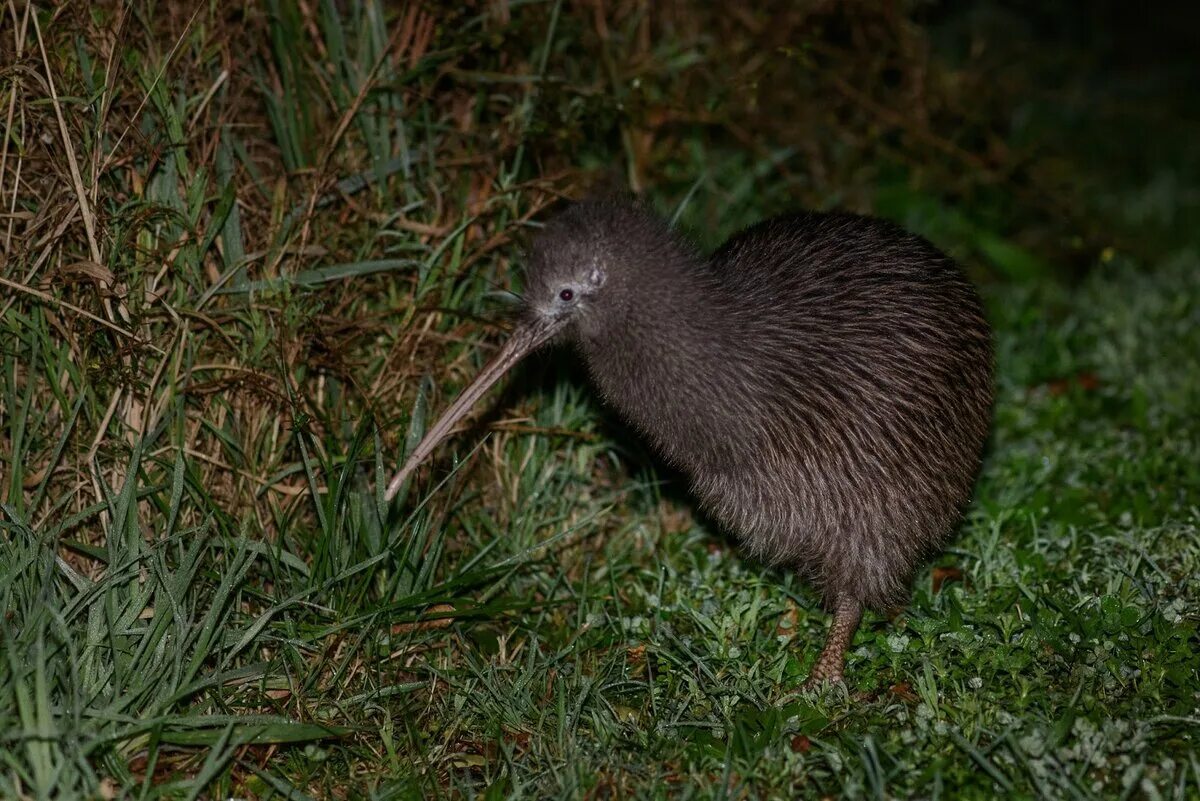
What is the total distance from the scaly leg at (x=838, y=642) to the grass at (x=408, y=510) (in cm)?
6

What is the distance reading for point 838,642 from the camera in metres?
3.12

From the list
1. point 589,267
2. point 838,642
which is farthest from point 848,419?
point 589,267

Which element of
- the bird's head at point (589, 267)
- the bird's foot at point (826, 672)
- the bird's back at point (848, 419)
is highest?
the bird's head at point (589, 267)

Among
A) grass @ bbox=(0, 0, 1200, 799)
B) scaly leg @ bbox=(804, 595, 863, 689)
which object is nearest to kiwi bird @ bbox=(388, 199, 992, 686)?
scaly leg @ bbox=(804, 595, 863, 689)

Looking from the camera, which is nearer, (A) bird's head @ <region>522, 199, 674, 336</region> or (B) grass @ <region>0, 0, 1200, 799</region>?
(B) grass @ <region>0, 0, 1200, 799</region>

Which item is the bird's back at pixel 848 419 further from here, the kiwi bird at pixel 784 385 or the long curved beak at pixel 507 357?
the long curved beak at pixel 507 357

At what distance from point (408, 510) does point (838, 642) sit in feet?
3.99

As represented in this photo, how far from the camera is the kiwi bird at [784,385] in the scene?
9.93 feet

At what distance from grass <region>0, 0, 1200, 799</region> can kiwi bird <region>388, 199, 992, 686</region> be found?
9.2 inches

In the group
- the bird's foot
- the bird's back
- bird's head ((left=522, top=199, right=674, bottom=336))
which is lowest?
the bird's foot

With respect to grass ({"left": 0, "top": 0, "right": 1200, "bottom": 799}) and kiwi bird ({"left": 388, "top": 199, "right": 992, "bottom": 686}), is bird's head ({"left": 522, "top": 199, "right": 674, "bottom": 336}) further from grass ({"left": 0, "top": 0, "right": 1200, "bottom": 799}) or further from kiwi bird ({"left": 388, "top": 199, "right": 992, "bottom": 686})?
grass ({"left": 0, "top": 0, "right": 1200, "bottom": 799})

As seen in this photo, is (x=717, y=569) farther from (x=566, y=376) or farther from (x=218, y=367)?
(x=218, y=367)

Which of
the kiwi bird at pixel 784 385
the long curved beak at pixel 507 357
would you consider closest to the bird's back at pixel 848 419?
the kiwi bird at pixel 784 385

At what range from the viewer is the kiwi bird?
9.93 ft
